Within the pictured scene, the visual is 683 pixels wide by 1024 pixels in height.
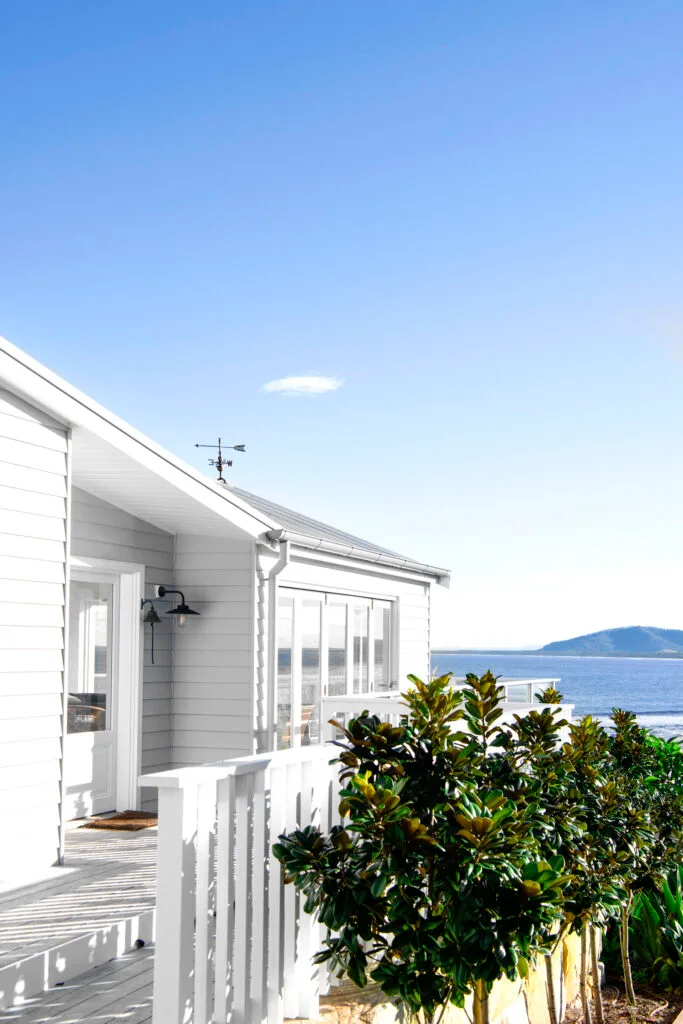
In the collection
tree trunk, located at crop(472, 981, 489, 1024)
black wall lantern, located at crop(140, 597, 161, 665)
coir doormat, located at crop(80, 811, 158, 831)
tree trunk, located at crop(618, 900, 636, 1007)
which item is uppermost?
black wall lantern, located at crop(140, 597, 161, 665)

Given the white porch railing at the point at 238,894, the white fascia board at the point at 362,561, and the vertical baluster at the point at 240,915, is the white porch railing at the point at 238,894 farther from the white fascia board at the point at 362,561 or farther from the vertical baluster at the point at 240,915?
the white fascia board at the point at 362,561

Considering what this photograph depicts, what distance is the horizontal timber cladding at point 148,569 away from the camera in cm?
745

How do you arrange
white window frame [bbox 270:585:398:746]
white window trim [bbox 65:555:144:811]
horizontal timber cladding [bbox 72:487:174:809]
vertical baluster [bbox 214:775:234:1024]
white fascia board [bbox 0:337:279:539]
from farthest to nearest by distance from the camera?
1. white window frame [bbox 270:585:398:746]
2. white window trim [bbox 65:555:144:811]
3. horizontal timber cladding [bbox 72:487:174:809]
4. white fascia board [bbox 0:337:279:539]
5. vertical baluster [bbox 214:775:234:1024]

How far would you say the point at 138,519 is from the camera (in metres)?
8.04

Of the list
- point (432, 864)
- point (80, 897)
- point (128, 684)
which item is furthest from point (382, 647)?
point (432, 864)

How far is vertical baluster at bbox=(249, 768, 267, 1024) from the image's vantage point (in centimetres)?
323

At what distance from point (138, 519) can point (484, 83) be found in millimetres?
7947

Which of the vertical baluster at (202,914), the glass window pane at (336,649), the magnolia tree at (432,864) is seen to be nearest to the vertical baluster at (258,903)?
the magnolia tree at (432,864)

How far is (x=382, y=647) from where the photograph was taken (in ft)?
38.1

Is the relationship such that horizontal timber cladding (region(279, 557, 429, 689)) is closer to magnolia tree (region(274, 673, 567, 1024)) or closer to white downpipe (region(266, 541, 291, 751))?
white downpipe (region(266, 541, 291, 751))

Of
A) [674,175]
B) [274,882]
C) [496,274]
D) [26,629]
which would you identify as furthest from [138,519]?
[496,274]

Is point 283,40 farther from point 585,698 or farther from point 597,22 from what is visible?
point 585,698

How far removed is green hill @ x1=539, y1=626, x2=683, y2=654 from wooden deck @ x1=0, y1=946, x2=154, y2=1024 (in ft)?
438

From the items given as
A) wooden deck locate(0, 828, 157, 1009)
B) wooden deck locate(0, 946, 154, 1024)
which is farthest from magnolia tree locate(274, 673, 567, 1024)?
wooden deck locate(0, 828, 157, 1009)
